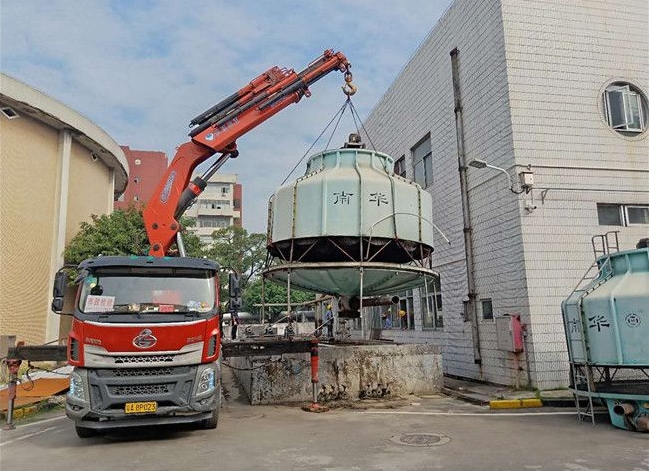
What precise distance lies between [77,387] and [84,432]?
1.17 metres

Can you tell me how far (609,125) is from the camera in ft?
44.7

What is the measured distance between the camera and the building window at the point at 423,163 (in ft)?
60.1

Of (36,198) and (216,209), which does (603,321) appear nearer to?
(36,198)

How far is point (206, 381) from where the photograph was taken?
26.7ft

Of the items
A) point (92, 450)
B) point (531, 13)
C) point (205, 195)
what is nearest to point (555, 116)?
point (531, 13)

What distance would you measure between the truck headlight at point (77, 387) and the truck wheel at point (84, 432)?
0.86m

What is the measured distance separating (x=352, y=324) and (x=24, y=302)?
1614cm

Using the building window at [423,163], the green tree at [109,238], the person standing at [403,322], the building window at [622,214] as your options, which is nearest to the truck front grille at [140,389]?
the building window at [622,214]

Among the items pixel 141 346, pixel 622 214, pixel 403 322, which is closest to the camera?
pixel 141 346

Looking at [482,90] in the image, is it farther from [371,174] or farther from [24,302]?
[24,302]

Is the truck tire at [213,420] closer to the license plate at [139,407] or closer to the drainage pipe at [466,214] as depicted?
the license plate at [139,407]

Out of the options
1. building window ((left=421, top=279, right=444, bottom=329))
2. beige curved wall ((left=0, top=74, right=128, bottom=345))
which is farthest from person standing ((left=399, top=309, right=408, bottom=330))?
beige curved wall ((left=0, top=74, right=128, bottom=345))

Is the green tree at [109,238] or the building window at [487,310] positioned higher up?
the green tree at [109,238]

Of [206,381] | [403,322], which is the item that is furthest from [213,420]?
[403,322]
